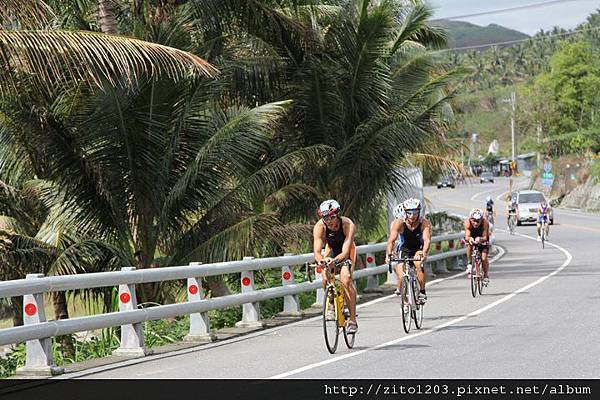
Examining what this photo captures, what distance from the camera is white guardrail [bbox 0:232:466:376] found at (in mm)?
11789

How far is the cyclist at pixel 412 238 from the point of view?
15.8 meters

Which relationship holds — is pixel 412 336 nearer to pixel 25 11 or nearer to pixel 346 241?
pixel 346 241

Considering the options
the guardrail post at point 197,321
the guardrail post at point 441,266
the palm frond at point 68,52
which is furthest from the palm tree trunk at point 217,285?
the guardrail post at point 441,266

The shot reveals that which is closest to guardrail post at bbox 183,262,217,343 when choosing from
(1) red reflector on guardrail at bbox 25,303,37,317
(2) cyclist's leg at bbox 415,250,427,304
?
(2) cyclist's leg at bbox 415,250,427,304

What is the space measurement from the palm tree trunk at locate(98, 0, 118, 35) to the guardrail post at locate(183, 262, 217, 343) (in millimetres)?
6923

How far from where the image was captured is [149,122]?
63.2ft

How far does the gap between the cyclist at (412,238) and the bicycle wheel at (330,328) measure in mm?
2355

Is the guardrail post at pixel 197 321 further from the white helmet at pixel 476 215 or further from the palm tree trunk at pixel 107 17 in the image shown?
the white helmet at pixel 476 215

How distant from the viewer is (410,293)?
15.7 m

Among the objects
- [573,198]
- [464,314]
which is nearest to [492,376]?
[464,314]

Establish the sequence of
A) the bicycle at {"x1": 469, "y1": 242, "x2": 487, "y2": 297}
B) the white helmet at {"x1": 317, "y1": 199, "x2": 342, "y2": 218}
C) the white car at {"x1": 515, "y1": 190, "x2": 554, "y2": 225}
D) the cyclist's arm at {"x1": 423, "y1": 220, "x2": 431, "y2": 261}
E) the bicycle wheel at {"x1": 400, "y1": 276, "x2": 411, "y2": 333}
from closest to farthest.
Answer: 1. the white helmet at {"x1": 317, "y1": 199, "x2": 342, "y2": 218}
2. the bicycle wheel at {"x1": 400, "y1": 276, "x2": 411, "y2": 333}
3. the cyclist's arm at {"x1": 423, "y1": 220, "x2": 431, "y2": 261}
4. the bicycle at {"x1": 469, "y1": 242, "x2": 487, "y2": 297}
5. the white car at {"x1": 515, "y1": 190, "x2": 554, "y2": 225}

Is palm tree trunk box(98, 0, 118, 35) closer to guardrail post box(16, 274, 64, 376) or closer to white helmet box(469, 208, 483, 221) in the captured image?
white helmet box(469, 208, 483, 221)

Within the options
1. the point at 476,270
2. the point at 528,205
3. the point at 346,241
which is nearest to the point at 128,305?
the point at 346,241
